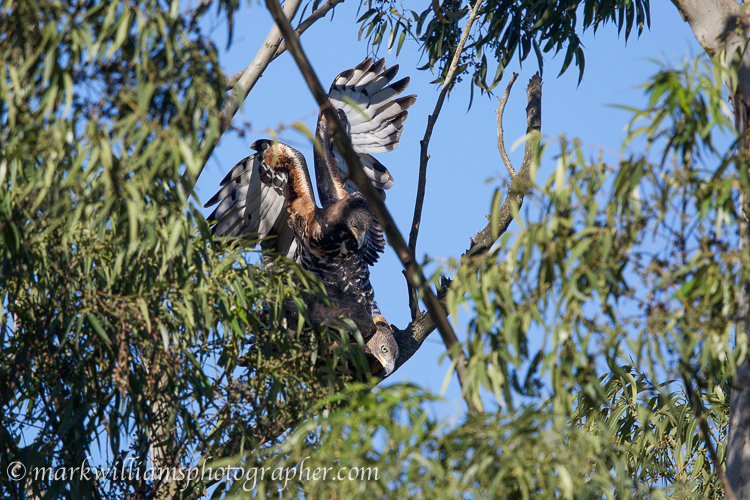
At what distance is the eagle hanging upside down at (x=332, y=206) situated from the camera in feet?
11.7

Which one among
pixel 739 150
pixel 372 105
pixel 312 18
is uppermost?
pixel 312 18

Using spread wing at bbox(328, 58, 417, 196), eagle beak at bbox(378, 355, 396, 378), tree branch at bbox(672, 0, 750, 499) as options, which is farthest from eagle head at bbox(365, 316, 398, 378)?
tree branch at bbox(672, 0, 750, 499)

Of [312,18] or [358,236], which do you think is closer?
[358,236]

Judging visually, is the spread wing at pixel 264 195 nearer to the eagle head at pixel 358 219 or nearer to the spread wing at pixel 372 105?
the eagle head at pixel 358 219

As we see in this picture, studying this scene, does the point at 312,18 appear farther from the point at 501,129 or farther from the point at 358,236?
the point at 358,236

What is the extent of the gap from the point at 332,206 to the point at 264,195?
18.3 inches

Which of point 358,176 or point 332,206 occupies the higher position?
point 332,206

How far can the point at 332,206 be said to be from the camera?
3684 millimetres

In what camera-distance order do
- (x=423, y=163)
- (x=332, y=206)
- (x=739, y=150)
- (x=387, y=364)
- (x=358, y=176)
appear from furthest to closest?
1. (x=423, y=163)
2. (x=332, y=206)
3. (x=387, y=364)
4. (x=358, y=176)
5. (x=739, y=150)

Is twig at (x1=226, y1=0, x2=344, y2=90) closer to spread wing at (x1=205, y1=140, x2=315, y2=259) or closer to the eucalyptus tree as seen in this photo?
spread wing at (x1=205, y1=140, x2=315, y2=259)

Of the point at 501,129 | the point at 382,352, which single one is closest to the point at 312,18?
the point at 501,129

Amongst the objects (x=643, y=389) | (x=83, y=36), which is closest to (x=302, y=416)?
(x=83, y=36)

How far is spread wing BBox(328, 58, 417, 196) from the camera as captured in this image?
4.43 m

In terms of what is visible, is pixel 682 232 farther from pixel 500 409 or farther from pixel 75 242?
pixel 75 242
